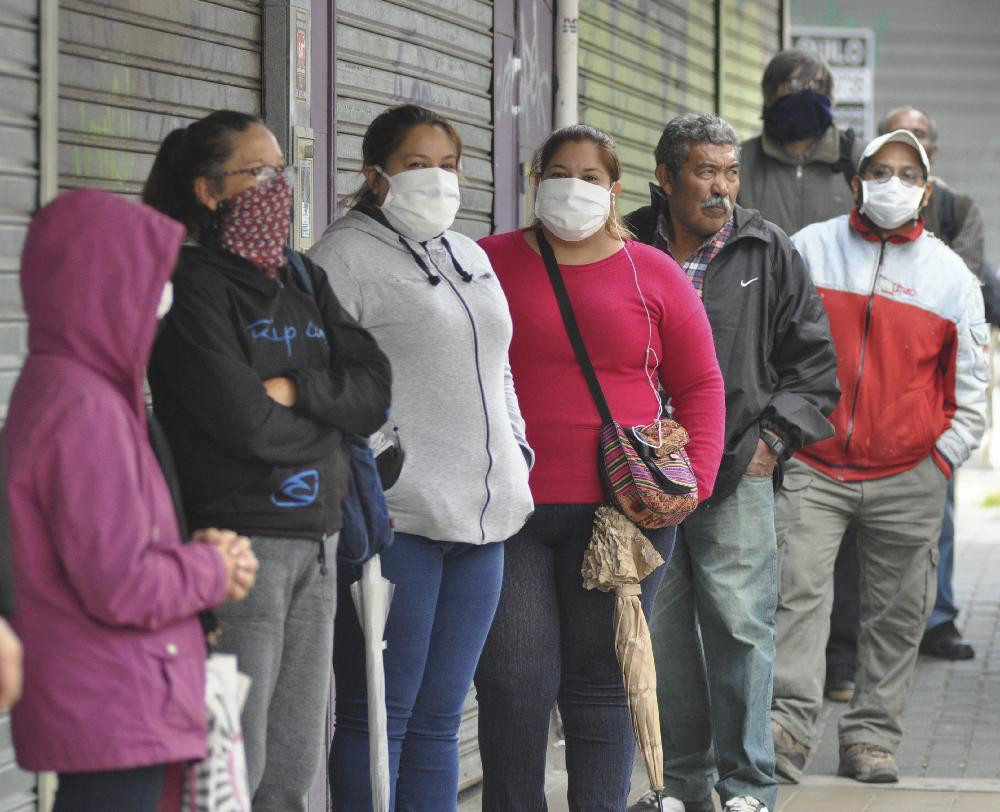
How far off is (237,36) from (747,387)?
178 centimetres

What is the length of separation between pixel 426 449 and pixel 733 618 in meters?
1.63

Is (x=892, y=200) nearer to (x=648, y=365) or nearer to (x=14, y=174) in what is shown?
(x=648, y=365)

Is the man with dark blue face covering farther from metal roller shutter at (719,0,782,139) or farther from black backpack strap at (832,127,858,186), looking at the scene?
metal roller shutter at (719,0,782,139)

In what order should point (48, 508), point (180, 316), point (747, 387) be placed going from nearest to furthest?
1. point (48, 508)
2. point (180, 316)
3. point (747, 387)

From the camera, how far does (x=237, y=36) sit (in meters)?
4.66

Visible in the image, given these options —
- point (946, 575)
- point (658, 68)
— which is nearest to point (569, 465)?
point (658, 68)

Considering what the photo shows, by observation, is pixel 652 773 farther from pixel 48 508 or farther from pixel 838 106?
pixel 838 106

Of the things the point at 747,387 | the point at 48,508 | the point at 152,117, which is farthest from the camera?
the point at 747,387

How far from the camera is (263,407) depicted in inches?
127

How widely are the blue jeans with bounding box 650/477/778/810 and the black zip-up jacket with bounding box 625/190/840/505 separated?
12cm

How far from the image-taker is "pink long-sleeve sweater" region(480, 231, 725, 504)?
14.5 ft

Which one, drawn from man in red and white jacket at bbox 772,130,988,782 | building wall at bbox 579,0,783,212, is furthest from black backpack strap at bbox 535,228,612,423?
building wall at bbox 579,0,783,212

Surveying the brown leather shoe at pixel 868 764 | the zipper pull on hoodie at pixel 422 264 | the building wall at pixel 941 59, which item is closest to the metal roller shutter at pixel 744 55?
the brown leather shoe at pixel 868 764

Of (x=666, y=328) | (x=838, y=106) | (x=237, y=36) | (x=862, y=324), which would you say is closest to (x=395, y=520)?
(x=666, y=328)
